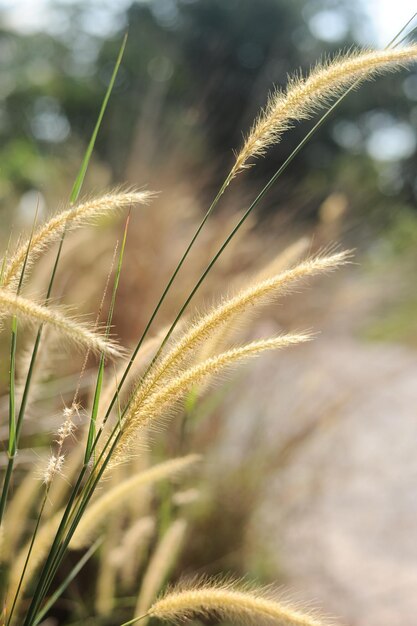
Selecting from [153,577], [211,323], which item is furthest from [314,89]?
[153,577]

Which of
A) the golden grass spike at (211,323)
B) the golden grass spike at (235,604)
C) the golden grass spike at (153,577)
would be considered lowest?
the golden grass spike at (235,604)

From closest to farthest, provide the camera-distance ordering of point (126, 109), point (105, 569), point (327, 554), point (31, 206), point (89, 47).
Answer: point (105, 569) → point (327, 554) → point (31, 206) → point (126, 109) → point (89, 47)

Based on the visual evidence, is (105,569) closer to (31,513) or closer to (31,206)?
(31,513)

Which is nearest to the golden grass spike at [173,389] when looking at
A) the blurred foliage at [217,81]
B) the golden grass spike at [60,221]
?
the golden grass spike at [60,221]

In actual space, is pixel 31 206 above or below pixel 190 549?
above

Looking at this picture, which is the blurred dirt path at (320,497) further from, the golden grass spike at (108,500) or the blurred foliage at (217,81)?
the blurred foliage at (217,81)

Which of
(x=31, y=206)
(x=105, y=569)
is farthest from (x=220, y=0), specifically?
(x=105, y=569)

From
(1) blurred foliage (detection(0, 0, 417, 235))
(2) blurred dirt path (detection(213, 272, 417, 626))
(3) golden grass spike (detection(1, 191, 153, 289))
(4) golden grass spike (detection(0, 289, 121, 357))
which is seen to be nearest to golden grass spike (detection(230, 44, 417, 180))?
(3) golden grass spike (detection(1, 191, 153, 289))

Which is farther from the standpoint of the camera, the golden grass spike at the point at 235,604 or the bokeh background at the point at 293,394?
the bokeh background at the point at 293,394
